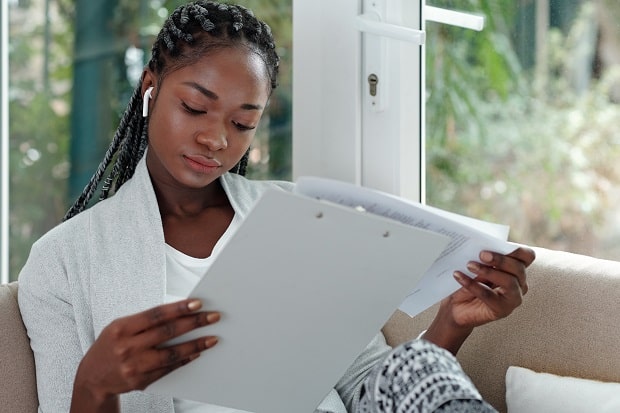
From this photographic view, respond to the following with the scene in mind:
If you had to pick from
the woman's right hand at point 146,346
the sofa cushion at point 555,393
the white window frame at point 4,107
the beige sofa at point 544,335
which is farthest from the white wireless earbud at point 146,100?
the white window frame at point 4,107

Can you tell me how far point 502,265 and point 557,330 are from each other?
9.6 inches

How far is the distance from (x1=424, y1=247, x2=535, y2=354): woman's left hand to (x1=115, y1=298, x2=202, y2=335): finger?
1.42 ft

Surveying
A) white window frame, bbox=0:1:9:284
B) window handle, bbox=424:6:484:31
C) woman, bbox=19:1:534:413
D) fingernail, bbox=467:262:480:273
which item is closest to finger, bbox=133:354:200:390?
woman, bbox=19:1:534:413

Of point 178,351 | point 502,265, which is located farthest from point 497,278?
point 178,351

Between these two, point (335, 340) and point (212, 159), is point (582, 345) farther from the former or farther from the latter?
point (212, 159)

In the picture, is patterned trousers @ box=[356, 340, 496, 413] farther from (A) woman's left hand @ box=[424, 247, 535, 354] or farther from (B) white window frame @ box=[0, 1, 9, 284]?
(B) white window frame @ box=[0, 1, 9, 284]

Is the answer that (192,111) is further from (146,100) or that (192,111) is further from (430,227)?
(430,227)

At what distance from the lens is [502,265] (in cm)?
139

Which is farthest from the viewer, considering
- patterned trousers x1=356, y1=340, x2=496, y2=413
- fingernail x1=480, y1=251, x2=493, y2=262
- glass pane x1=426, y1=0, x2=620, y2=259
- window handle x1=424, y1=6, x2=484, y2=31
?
window handle x1=424, y1=6, x2=484, y2=31

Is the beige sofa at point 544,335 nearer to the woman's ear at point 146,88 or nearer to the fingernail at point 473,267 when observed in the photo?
the fingernail at point 473,267

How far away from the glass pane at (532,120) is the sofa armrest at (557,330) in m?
0.24

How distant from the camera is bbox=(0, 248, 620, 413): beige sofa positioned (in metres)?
1.51

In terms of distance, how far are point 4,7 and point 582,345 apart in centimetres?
179

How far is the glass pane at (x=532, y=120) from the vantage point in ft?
5.94
